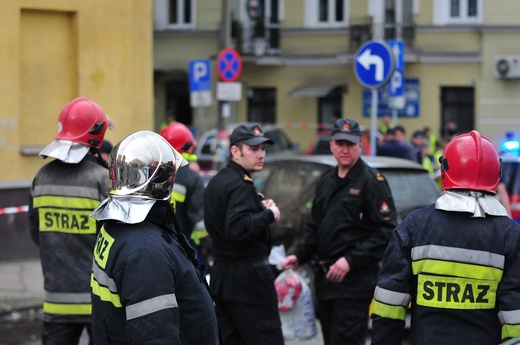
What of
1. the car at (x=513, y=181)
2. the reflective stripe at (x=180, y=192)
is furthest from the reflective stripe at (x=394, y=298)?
the car at (x=513, y=181)

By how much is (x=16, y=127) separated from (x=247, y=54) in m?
18.8

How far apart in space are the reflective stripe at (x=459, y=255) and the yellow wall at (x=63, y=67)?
9794 mm

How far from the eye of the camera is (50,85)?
13633 millimetres

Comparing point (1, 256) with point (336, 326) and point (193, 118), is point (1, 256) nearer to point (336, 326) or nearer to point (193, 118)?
point (336, 326)

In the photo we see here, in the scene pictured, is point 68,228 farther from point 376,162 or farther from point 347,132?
point 376,162

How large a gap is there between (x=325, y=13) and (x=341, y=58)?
181 cm

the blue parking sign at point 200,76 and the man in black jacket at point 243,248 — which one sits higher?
the blue parking sign at point 200,76

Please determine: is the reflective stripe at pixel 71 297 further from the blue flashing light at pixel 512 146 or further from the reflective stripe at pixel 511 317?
the blue flashing light at pixel 512 146

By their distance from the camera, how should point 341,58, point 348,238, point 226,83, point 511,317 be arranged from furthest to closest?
point 341,58
point 226,83
point 348,238
point 511,317

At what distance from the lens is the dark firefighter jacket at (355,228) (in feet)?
21.7

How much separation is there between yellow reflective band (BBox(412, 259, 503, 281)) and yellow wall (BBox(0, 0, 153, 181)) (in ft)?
32.1

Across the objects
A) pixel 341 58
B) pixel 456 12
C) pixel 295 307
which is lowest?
pixel 295 307

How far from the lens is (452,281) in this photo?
4207 millimetres

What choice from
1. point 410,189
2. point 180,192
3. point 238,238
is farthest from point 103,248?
point 410,189
